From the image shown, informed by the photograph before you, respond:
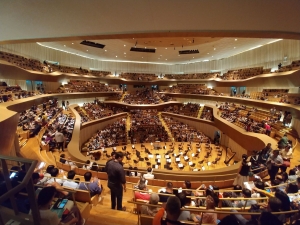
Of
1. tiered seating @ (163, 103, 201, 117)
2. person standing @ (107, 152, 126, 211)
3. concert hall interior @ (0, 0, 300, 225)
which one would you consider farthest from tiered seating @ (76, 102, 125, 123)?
person standing @ (107, 152, 126, 211)

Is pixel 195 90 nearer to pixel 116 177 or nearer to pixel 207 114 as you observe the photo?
pixel 207 114

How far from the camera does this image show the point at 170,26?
121 inches

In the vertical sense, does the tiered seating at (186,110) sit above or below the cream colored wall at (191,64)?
below

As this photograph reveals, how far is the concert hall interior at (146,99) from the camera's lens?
2.90 metres

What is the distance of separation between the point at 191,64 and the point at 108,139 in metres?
23.8

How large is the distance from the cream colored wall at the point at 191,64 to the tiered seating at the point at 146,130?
42.1ft

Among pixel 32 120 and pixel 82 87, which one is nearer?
pixel 32 120

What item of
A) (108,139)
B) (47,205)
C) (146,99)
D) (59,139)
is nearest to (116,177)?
(47,205)

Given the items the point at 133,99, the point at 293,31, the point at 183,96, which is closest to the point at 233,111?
the point at 183,96

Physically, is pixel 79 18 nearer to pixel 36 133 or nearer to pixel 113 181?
pixel 113 181

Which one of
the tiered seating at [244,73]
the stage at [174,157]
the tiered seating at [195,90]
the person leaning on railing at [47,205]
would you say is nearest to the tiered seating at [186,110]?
the tiered seating at [195,90]

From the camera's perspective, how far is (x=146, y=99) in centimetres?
2669

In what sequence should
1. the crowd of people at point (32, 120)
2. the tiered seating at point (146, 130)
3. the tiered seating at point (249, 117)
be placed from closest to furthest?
the crowd of people at point (32, 120) < the tiered seating at point (249, 117) < the tiered seating at point (146, 130)

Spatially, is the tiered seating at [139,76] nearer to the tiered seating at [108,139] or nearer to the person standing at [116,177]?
the tiered seating at [108,139]
